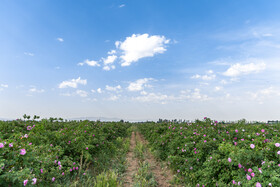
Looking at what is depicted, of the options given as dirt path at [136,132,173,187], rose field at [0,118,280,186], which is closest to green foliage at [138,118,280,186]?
rose field at [0,118,280,186]

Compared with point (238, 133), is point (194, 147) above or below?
below

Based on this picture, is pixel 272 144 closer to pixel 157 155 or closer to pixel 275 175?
pixel 275 175

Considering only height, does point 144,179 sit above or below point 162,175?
above

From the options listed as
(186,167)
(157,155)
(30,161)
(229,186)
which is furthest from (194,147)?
(30,161)

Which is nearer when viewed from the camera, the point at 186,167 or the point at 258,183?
the point at 258,183

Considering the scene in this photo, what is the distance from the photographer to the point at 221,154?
4.70m

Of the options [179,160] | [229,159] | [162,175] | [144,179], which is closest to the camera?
[229,159]

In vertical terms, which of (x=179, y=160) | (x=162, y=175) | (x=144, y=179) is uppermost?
(x=179, y=160)

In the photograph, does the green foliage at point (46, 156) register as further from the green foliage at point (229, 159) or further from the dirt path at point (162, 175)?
the green foliage at point (229, 159)

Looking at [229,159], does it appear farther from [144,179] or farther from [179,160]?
[144,179]

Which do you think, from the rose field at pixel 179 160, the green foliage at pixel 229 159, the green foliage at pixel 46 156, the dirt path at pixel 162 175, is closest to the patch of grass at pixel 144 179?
the rose field at pixel 179 160

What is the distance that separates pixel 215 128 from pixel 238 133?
126 centimetres

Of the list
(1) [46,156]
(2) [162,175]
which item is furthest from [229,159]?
(1) [46,156]

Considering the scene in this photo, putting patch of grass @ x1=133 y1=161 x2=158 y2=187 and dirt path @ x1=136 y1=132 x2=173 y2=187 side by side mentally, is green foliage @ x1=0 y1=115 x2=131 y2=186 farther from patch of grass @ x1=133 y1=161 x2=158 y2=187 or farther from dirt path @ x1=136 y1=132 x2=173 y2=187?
dirt path @ x1=136 y1=132 x2=173 y2=187
